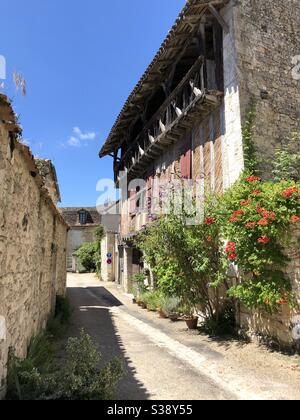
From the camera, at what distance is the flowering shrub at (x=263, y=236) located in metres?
6.14

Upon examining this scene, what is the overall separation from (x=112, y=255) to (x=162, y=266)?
15061mm

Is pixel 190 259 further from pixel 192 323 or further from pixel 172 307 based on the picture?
pixel 172 307

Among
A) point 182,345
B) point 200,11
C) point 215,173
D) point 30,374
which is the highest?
point 200,11

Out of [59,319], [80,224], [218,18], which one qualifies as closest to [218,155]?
[218,18]

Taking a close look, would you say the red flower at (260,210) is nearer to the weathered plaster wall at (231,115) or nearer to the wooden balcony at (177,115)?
the weathered plaster wall at (231,115)

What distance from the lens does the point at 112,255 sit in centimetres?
2378

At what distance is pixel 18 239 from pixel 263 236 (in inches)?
154

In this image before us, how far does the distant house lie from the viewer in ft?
116

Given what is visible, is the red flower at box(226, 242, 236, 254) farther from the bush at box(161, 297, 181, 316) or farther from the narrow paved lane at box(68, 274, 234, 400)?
the bush at box(161, 297, 181, 316)

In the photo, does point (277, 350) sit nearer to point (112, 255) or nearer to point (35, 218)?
point (35, 218)

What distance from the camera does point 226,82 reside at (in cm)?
894
